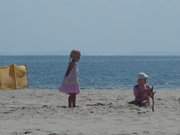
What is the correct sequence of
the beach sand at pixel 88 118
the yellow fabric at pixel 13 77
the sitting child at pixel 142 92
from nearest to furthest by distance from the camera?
the beach sand at pixel 88 118 < the sitting child at pixel 142 92 < the yellow fabric at pixel 13 77

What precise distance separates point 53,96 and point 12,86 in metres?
4.88

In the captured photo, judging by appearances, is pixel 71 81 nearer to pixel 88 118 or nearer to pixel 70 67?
pixel 70 67

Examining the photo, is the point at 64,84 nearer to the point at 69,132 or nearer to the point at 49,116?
the point at 49,116

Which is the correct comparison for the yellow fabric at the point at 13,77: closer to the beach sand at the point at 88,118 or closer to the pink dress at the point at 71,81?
the beach sand at the point at 88,118

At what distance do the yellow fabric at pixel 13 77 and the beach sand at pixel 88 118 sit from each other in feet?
21.6

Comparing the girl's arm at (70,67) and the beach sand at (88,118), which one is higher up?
the girl's arm at (70,67)

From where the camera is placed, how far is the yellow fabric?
23.1 meters

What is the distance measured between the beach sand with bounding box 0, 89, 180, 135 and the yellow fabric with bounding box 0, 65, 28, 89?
6.58 metres

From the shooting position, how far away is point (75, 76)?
49.3 feet

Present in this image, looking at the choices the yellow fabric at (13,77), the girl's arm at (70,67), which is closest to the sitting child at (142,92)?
the girl's arm at (70,67)

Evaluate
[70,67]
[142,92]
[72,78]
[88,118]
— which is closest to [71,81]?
[72,78]

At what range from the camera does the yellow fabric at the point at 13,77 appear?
2314cm

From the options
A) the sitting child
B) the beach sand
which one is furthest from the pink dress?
the sitting child

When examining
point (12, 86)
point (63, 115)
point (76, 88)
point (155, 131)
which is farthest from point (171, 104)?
point (12, 86)
